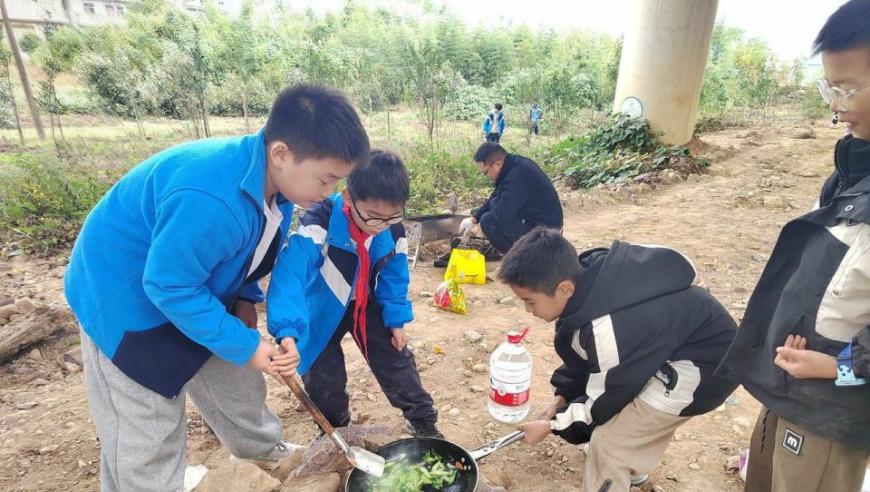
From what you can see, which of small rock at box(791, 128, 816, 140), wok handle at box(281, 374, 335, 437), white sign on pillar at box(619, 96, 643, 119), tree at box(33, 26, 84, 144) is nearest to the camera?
wok handle at box(281, 374, 335, 437)

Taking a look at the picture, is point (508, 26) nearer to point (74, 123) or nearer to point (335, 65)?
point (335, 65)

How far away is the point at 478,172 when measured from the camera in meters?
8.88

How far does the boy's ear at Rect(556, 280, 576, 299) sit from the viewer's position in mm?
2053

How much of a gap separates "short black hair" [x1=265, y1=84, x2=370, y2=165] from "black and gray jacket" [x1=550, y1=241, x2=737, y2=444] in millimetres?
1120

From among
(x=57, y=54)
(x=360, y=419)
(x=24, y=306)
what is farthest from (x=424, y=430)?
(x=57, y=54)

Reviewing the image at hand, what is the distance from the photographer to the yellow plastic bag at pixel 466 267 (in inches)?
195

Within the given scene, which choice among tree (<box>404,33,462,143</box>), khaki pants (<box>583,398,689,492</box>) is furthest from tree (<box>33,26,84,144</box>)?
khaki pants (<box>583,398,689,492</box>)

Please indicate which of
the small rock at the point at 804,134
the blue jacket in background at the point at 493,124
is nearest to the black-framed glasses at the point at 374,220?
the blue jacket in background at the point at 493,124

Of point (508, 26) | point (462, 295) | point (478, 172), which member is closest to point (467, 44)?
point (508, 26)

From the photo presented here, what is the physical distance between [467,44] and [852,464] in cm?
1779

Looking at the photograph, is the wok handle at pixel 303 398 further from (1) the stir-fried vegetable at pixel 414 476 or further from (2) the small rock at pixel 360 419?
(2) the small rock at pixel 360 419

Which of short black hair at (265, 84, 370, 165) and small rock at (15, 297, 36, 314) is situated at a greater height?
short black hair at (265, 84, 370, 165)

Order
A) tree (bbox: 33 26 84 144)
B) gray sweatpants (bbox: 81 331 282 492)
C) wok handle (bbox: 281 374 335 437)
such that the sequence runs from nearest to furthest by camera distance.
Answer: gray sweatpants (bbox: 81 331 282 492), wok handle (bbox: 281 374 335 437), tree (bbox: 33 26 84 144)

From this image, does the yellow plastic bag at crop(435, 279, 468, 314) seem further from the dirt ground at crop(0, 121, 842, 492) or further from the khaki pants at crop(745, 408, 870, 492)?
the khaki pants at crop(745, 408, 870, 492)
